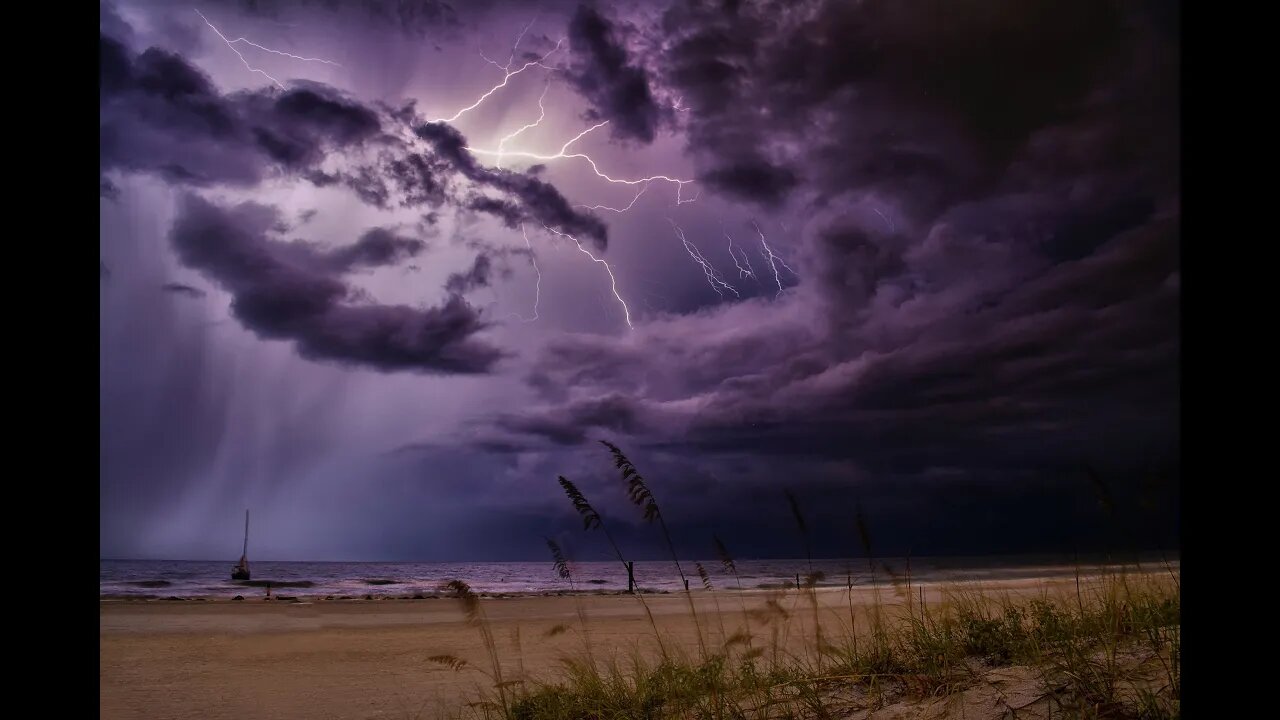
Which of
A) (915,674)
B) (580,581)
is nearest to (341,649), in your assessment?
(915,674)

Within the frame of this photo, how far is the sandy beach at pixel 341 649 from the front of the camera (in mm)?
6676

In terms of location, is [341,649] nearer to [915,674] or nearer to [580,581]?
[915,674]

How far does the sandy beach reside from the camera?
6676 mm

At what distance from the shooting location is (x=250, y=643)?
1145 cm

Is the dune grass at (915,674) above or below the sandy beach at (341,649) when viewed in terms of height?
above

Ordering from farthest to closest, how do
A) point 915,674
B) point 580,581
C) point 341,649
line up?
point 580,581 → point 341,649 → point 915,674

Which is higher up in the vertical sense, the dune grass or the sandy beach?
the dune grass

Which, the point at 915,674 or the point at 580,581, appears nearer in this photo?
the point at 915,674

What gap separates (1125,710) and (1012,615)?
2039mm

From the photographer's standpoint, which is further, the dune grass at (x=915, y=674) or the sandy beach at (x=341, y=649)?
the sandy beach at (x=341, y=649)

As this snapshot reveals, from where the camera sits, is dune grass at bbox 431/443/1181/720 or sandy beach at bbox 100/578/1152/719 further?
sandy beach at bbox 100/578/1152/719

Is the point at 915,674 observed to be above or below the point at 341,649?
above

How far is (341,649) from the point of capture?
10680mm
